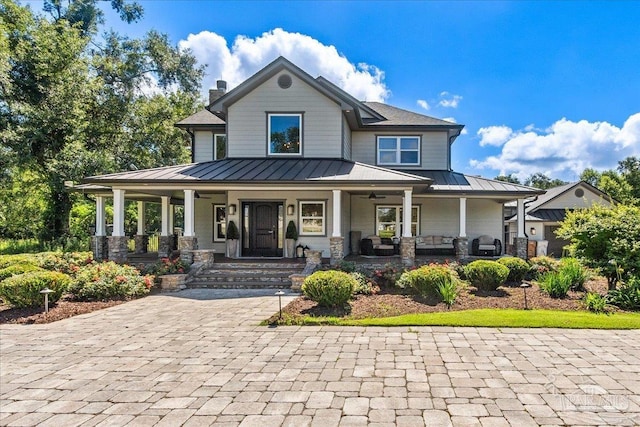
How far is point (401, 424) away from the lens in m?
3.56

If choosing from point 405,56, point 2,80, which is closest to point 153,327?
point 405,56

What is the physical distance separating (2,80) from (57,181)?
5.18m

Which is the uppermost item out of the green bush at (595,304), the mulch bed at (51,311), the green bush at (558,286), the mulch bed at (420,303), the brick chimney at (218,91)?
the brick chimney at (218,91)

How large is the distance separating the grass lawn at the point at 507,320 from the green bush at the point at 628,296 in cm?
78

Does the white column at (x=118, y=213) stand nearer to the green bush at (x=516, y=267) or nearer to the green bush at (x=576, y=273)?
the green bush at (x=516, y=267)

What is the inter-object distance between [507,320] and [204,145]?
14.7m

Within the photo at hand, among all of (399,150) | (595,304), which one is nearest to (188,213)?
(399,150)

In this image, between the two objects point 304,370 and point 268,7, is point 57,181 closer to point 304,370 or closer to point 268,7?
point 268,7

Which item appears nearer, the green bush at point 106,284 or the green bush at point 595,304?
the green bush at point 595,304

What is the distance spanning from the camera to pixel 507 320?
717 centimetres

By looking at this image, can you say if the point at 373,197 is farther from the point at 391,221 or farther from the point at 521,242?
the point at 521,242

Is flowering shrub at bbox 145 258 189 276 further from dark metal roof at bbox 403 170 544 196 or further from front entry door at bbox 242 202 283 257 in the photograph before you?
dark metal roof at bbox 403 170 544 196

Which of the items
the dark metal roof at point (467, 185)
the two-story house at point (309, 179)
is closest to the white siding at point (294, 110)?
the two-story house at point (309, 179)

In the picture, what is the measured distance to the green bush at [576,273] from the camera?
9789 mm
